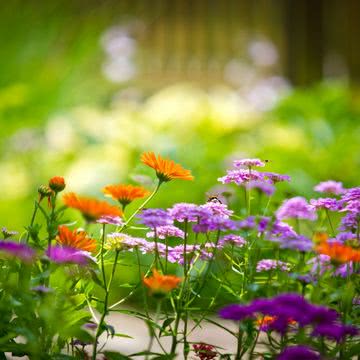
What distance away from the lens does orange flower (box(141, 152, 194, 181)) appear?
31.5 inches

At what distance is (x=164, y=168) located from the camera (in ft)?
2.65

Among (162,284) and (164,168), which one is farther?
(164,168)

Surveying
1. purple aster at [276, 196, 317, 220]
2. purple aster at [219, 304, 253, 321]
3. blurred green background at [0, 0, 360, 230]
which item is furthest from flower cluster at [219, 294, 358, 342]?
blurred green background at [0, 0, 360, 230]

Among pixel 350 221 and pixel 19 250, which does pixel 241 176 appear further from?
pixel 19 250

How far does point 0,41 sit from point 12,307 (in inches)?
116

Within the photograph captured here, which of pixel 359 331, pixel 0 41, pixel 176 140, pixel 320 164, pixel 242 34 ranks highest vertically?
pixel 242 34

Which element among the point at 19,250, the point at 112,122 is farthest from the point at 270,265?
the point at 112,122

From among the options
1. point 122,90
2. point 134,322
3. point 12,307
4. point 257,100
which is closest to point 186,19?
point 122,90

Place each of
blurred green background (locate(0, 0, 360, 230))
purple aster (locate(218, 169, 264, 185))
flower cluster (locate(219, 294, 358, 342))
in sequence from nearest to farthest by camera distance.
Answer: flower cluster (locate(219, 294, 358, 342)) < purple aster (locate(218, 169, 264, 185)) < blurred green background (locate(0, 0, 360, 230))

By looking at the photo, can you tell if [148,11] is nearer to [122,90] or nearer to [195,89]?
[195,89]

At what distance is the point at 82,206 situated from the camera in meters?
0.68

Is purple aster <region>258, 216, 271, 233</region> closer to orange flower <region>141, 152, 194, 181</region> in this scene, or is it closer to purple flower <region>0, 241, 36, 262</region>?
orange flower <region>141, 152, 194, 181</region>

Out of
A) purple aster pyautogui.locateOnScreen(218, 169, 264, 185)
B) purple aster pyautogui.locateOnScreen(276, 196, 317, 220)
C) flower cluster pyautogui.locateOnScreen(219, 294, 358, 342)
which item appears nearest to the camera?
flower cluster pyautogui.locateOnScreen(219, 294, 358, 342)

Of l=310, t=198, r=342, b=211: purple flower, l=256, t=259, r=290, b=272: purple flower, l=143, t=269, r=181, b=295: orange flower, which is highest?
l=310, t=198, r=342, b=211: purple flower
